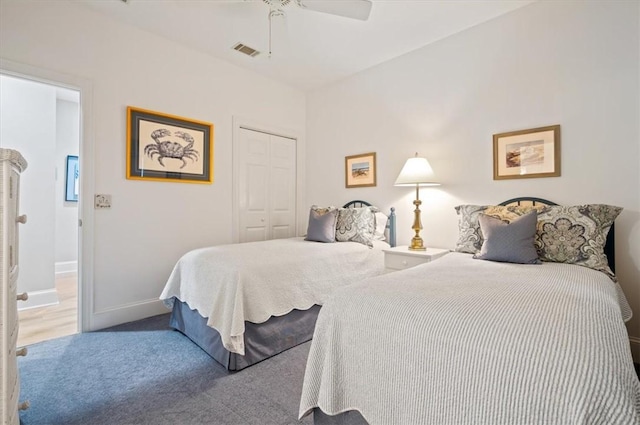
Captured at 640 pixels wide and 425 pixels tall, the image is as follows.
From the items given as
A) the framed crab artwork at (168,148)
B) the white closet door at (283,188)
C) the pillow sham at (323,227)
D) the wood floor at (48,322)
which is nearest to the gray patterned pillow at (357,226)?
the pillow sham at (323,227)

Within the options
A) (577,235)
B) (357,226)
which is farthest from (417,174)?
(577,235)

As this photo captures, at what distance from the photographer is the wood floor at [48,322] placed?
250cm

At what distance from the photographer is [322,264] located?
8.31 feet

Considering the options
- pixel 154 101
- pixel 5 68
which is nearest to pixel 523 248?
pixel 154 101

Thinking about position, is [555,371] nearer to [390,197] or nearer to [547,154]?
[547,154]

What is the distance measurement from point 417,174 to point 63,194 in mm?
5565

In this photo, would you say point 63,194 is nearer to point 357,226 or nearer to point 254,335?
point 254,335

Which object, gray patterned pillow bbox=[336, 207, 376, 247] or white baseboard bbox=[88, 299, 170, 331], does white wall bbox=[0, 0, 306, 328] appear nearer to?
white baseboard bbox=[88, 299, 170, 331]

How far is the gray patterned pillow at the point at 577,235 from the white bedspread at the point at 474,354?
0.45 m

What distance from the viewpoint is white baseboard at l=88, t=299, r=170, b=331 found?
2.64 meters

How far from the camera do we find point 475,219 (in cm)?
234

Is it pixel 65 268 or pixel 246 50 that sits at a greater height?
pixel 246 50

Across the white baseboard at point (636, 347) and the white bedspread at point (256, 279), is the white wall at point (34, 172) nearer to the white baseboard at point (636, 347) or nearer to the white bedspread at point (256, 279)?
the white bedspread at point (256, 279)

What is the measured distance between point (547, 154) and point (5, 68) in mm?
4288
